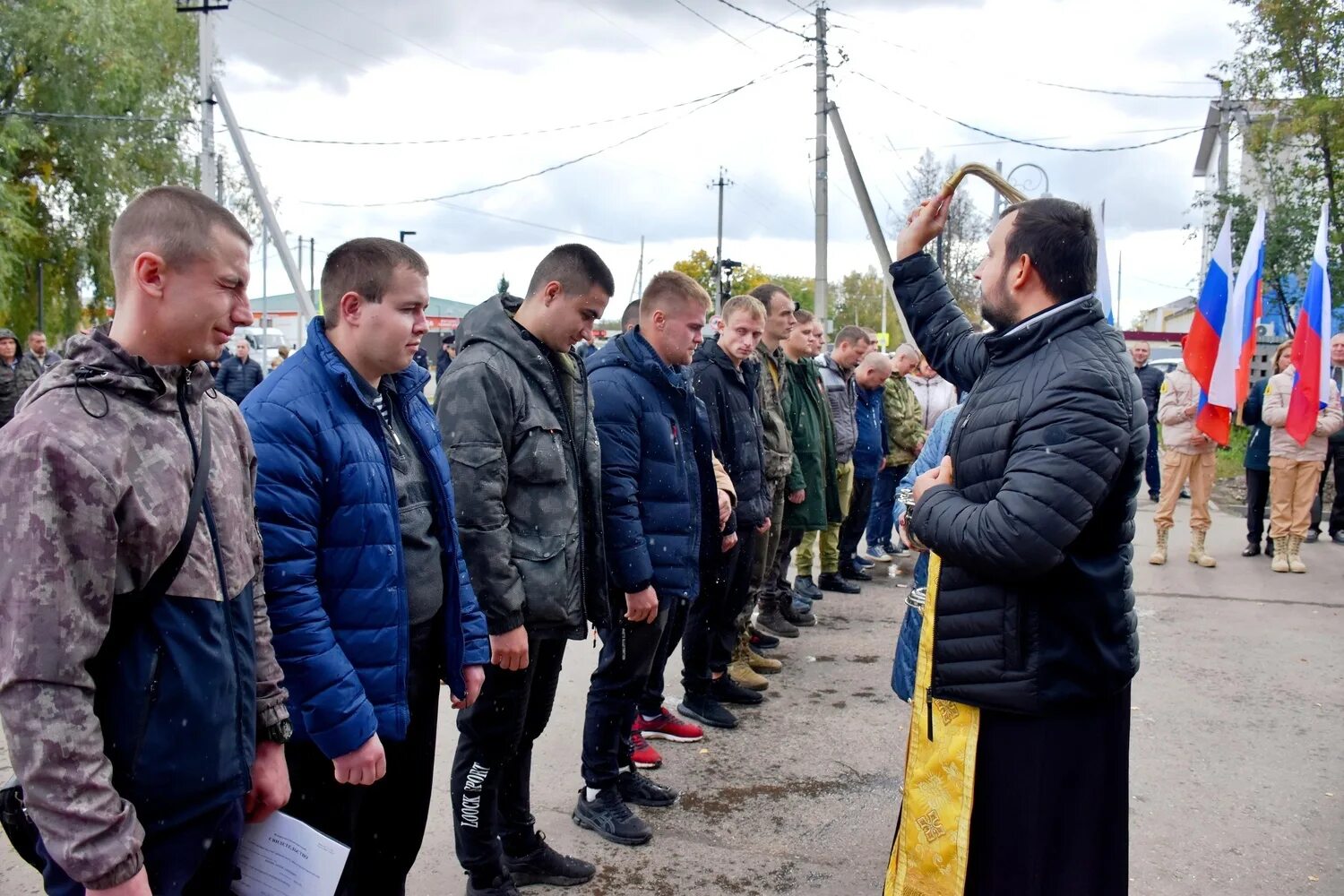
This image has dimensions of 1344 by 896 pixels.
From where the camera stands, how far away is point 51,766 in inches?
62.0

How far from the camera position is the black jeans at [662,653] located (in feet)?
14.5

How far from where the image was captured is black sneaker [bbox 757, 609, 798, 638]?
6.86m

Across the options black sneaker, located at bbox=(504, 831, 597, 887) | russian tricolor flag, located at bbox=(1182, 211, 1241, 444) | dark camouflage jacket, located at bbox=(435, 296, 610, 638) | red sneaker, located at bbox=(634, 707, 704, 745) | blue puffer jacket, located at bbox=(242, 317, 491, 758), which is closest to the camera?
blue puffer jacket, located at bbox=(242, 317, 491, 758)

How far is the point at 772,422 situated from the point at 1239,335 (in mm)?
4960

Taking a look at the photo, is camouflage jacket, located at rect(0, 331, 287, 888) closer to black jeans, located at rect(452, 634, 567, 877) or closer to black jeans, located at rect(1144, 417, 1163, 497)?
black jeans, located at rect(452, 634, 567, 877)

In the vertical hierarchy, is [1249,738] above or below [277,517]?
below

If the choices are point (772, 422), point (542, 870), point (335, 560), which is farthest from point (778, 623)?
point (335, 560)

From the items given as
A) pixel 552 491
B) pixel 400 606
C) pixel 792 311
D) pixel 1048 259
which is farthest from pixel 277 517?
pixel 792 311

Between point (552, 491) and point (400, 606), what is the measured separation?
918 millimetres

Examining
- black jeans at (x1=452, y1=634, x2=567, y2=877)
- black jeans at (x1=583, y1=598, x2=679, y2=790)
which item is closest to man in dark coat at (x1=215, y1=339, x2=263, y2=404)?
black jeans at (x1=583, y1=598, x2=679, y2=790)

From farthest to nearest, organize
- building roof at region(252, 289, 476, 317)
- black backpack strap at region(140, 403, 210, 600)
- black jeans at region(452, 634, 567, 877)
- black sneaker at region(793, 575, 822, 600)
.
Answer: building roof at region(252, 289, 476, 317)
black sneaker at region(793, 575, 822, 600)
black jeans at region(452, 634, 567, 877)
black backpack strap at region(140, 403, 210, 600)

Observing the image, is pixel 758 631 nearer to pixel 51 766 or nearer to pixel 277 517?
pixel 277 517

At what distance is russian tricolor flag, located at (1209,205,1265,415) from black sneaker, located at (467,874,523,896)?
7505 mm

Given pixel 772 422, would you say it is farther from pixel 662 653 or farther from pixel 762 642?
pixel 662 653
